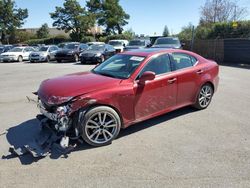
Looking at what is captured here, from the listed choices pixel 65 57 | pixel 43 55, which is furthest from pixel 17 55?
pixel 65 57

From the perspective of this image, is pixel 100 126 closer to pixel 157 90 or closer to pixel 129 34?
pixel 157 90

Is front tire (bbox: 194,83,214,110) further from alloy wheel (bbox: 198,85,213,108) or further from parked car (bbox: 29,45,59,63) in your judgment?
parked car (bbox: 29,45,59,63)

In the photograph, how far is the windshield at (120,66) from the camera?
547 centimetres

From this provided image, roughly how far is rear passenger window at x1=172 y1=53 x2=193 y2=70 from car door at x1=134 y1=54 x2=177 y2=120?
24cm

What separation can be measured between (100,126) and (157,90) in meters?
1.37

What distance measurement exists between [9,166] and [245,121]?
15.0ft

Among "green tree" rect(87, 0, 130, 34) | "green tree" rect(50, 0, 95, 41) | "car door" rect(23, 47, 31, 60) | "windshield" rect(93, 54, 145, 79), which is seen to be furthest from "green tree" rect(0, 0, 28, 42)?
"windshield" rect(93, 54, 145, 79)

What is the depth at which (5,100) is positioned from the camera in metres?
8.29

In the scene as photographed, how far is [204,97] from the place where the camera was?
6855 millimetres

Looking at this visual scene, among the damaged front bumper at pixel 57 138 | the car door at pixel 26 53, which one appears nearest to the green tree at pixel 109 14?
the car door at pixel 26 53

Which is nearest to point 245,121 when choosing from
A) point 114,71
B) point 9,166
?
point 114,71

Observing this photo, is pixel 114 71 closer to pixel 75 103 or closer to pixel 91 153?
pixel 75 103

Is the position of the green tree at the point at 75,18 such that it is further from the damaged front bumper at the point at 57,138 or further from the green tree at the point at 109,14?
the damaged front bumper at the point at 57,138

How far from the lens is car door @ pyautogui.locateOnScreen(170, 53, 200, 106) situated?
606 cm
